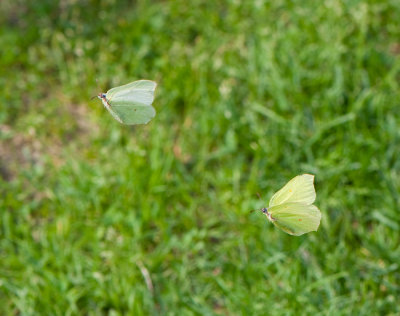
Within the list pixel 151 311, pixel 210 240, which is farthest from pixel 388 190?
pixel 151 311

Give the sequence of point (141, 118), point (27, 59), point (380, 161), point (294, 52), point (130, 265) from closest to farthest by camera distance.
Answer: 1. point (141, 118)
2. point (130, 265)
3. point (380, 161)
4. point (294, 52)
5. point (27, 59)

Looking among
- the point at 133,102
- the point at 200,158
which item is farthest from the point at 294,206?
the point at 200,158

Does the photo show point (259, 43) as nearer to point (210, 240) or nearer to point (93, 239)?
point (210, 240)

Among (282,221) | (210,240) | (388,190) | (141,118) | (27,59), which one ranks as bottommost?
(210,240)

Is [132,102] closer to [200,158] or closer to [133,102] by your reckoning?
[133,102]

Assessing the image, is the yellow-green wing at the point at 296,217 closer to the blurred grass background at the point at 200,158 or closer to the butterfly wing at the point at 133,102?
the butterfly wing at the point at 133,102

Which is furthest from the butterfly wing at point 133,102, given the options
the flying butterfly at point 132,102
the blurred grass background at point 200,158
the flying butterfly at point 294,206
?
the blurred grass background at point 200,158

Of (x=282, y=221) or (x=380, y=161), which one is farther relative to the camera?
(x=380, y=161)

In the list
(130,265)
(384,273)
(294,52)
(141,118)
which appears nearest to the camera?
(141,118)
